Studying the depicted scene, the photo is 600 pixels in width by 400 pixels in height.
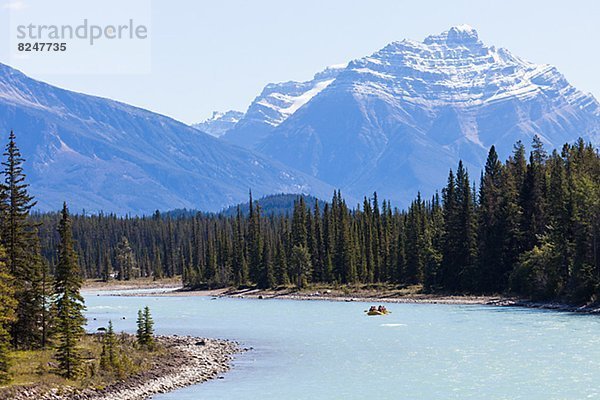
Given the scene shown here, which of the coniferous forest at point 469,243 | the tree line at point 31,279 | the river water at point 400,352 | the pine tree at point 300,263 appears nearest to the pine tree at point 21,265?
the tree line at point 31,279

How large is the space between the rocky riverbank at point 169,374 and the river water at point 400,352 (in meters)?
1.26

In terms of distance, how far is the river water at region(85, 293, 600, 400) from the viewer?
52.0 meters

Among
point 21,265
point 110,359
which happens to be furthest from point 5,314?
point 21,265

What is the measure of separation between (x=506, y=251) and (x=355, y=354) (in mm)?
57445

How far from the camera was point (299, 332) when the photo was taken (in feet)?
281

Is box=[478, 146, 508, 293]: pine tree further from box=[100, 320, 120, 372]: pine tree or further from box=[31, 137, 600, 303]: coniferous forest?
box=[100, 320, 120, 372]: pine tree

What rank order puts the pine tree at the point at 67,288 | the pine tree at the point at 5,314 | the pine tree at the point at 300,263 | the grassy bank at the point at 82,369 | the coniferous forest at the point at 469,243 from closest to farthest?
the pine tree at the point at 5,314, the grassy bank at the point at 82,369, the pine tree at the point at 67,288, the coniferous forest at the point at 469,243, the pine tree at the point at 300,263

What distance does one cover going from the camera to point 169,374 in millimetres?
55250

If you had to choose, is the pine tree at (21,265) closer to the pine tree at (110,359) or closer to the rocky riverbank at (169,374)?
the pine tree at (110,359)

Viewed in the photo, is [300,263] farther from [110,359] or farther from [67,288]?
[110,359]

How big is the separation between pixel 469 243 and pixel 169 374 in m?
78.1

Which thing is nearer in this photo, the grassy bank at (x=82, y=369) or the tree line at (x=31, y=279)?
the grassy bank at (x=82, y=369)

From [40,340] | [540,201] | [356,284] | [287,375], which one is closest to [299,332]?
[287,375]

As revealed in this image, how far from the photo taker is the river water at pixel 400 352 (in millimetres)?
51969
